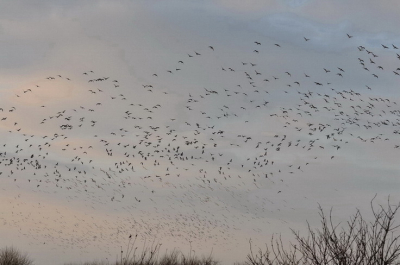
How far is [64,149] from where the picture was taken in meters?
42.8

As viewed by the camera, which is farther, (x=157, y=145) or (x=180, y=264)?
(x=157, y=145)

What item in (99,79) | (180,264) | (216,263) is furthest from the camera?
(99,79)

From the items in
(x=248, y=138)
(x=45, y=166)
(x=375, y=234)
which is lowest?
(x=375, y=234)

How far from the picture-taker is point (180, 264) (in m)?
27.1

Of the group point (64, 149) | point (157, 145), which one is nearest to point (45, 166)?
point (64, 149)

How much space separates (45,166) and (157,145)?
919cm

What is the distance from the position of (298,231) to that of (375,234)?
165 centimetres

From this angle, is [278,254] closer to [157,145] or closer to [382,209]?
[382,209]

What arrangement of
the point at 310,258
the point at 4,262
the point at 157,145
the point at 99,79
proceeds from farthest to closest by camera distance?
1. the point at 157,145
2. the point at 99,79
3. the point at 4,262
4. the point at 310,258

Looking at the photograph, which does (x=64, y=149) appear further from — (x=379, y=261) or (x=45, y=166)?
(x=379, y=261)

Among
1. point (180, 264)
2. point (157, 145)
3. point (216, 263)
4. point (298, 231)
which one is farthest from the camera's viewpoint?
point (157, 145)

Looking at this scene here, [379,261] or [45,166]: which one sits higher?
[45,166]

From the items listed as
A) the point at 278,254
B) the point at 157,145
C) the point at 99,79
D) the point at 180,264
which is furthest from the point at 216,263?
the point at 278,254

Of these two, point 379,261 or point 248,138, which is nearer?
point 379,261
